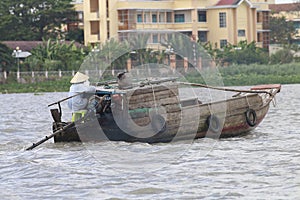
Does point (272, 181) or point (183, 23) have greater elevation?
point (183, 23)

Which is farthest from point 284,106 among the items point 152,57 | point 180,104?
point 152,57

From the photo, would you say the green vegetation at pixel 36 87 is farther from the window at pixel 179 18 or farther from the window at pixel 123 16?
the window at pixel 179 18

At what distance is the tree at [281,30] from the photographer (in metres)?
55.3

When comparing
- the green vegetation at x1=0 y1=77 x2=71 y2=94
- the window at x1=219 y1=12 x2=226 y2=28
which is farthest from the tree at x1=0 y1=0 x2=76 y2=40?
the window at x1=219 y1=12 x2=226 y2=28

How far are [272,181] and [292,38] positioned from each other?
153ft

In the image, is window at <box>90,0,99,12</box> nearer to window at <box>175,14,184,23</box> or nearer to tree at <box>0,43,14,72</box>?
window at <box>175,14,184,23</box>

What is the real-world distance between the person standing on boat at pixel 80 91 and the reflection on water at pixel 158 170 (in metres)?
0.61

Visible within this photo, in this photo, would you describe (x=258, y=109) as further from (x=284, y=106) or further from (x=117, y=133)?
(x=284, y=106)

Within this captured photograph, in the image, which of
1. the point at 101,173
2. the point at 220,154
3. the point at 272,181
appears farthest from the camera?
the point at 220,154

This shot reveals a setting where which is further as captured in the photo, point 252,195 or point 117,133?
point 117,133

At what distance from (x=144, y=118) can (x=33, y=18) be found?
36014mm

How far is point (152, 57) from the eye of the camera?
137 ft

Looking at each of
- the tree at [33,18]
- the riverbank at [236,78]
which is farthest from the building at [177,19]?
the riverbank at [236,78]

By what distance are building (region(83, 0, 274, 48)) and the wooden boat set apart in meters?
34.4
